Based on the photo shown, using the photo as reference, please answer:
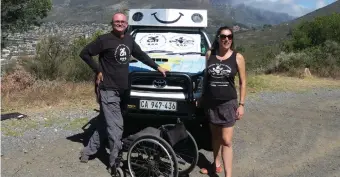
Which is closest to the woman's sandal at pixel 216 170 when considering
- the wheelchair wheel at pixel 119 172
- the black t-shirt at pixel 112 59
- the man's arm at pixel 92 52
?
the wheelchair wheel at pixel 119 172

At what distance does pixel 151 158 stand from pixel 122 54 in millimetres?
1342

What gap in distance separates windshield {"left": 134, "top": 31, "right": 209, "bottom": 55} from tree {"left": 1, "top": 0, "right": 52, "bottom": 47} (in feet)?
23.0

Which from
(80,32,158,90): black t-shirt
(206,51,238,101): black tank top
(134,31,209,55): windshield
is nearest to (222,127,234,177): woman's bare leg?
(206,51,238,101): black tank top

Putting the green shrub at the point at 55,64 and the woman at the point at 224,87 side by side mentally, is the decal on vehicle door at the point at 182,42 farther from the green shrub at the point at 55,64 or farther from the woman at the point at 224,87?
the green shrub at the point at 55,64

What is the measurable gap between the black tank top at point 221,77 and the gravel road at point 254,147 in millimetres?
1281

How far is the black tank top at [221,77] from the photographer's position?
4363mm

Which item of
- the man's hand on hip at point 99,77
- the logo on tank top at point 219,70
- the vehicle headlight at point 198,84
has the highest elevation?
the logo on tank top at point 219,70

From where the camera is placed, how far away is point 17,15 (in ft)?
44.5

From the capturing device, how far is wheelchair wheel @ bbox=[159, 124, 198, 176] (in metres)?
4.96

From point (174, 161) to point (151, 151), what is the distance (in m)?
0.35

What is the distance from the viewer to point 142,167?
4.75m

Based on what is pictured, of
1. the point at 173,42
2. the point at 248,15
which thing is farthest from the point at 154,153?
the point at 248,15

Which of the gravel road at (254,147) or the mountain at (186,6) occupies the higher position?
the mountain at (186,6)

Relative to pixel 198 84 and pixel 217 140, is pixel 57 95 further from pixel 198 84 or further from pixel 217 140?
pixel 217 140
